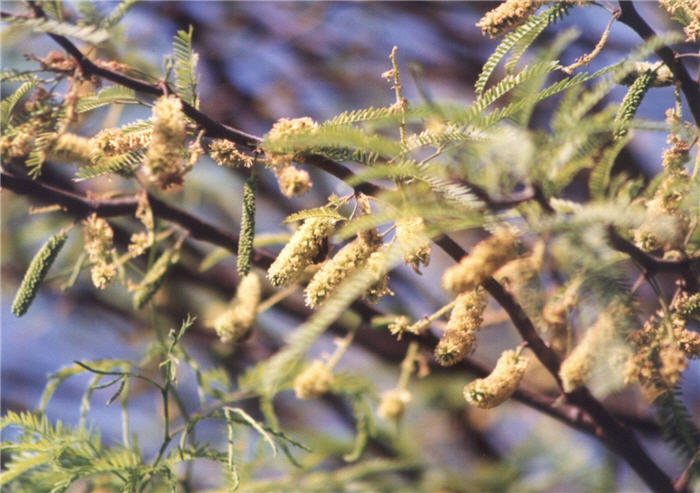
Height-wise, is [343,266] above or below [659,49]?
below

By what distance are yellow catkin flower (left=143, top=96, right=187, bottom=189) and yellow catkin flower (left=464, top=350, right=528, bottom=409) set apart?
344 millimetres

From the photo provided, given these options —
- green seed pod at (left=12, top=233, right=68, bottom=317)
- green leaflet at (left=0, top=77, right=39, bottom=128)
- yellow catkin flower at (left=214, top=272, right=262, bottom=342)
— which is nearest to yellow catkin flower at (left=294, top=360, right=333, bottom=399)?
yellow catkin flower at (left=214, top=272, right=262, bottom=342)

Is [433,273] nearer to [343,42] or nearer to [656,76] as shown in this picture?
[343,42]

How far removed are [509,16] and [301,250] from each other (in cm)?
29

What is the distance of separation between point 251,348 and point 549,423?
78 cm

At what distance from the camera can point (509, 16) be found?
2.08 feet

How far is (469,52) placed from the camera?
7.22 feet

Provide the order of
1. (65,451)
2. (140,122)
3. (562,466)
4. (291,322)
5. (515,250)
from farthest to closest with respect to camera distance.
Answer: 1. (291,322)
2. (562,466)
3. (65,451)
4. (140,122)
5. (515,250)

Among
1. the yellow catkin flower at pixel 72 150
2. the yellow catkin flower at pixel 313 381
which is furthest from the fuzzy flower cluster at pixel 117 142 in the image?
the yellow catkin flower at pixel 313 381

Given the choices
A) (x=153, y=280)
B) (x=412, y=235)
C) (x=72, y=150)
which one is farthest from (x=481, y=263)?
(x=153, y=280)

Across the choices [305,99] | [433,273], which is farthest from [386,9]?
[433,273]

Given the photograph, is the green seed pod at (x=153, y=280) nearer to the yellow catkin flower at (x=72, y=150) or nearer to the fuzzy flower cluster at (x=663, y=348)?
the yellow catkin flower at (x=72, y=150)

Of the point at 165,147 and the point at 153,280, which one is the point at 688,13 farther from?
the point at 153,280

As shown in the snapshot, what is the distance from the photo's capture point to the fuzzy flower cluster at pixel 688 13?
0.61 metres
